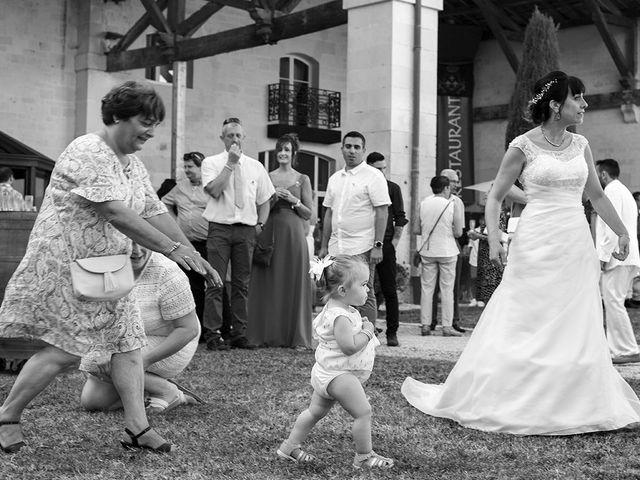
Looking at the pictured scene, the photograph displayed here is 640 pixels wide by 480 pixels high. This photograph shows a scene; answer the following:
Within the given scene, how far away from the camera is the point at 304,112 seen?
2614cm

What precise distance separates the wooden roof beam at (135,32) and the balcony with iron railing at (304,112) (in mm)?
4462

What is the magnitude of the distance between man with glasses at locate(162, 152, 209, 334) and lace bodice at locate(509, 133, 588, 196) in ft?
13.9

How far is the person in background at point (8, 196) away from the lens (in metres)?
12.0

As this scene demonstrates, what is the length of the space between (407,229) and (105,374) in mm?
11358

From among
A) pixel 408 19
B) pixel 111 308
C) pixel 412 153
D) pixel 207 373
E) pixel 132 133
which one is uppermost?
pixel 408 19

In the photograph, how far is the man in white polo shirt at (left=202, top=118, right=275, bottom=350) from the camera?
889cm

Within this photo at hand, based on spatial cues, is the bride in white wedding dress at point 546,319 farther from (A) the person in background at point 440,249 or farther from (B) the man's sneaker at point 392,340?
(A) the person in background at point 440,249

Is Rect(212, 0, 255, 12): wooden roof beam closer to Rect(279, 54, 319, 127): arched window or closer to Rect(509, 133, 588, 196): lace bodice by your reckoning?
Rect(279, 54, 319, 127): arched window

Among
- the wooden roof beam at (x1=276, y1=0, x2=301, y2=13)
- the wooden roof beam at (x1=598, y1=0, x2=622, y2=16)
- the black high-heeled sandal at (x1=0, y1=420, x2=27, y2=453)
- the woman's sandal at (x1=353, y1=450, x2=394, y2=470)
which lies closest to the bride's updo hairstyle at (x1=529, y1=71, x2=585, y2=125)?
the woman's sandal at (x1=353, y1=450, x2=394, y2=470)

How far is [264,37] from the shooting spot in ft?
62.1

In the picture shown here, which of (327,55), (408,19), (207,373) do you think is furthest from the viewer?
(327,55)

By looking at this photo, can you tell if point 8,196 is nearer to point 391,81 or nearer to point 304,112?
point 391,81

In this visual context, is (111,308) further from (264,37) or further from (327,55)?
(327,55)

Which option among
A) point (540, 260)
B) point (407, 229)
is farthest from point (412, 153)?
point (540, 260)
